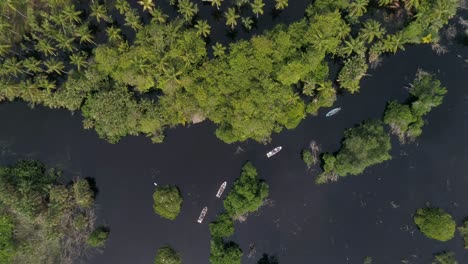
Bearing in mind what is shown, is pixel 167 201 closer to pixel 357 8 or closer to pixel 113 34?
pixel 113 34

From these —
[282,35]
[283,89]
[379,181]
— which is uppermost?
[282,35]

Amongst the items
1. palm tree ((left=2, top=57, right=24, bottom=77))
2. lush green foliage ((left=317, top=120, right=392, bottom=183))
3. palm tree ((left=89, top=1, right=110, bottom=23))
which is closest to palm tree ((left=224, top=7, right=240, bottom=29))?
palm tree ((left=89, top=1, right=110, bottom=23))

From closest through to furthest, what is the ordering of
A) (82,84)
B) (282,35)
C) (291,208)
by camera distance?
(282,35) → (82,84) → (291,208)

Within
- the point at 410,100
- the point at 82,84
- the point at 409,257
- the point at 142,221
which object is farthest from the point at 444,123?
the point at 82,84

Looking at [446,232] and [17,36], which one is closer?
[446,232]

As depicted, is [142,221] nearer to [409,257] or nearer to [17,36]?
[17,36]

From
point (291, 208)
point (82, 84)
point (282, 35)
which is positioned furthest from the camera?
point (291, 208)

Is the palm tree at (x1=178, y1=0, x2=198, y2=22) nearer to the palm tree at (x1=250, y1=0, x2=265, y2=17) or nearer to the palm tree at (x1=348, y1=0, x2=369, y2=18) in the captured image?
the palm tree at (x1=250, y1=0, x2=265, y2=17)
